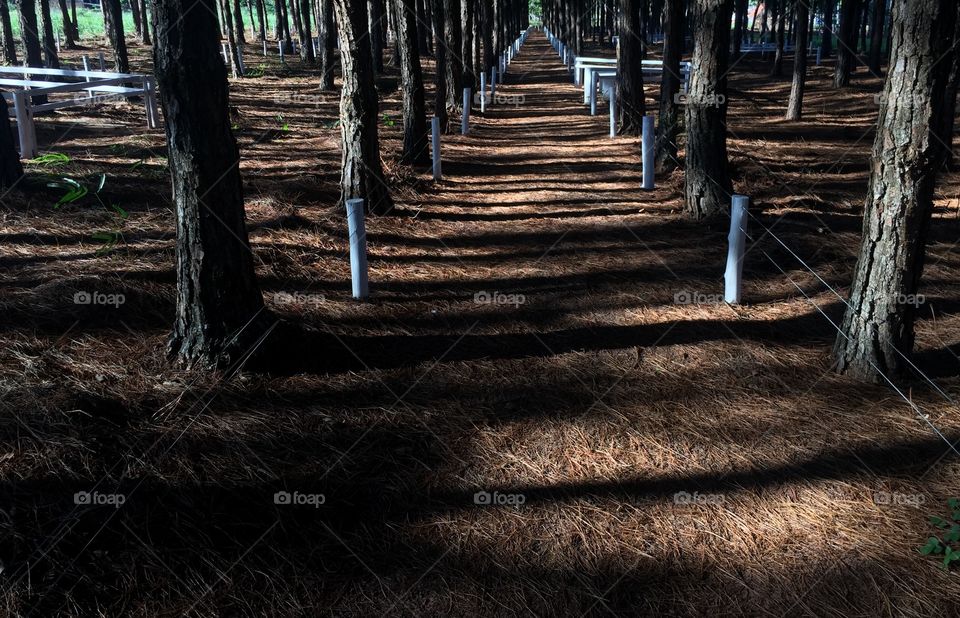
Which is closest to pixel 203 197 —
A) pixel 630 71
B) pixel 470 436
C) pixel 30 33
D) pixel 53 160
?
pixel 470 436

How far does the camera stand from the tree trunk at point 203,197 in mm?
4504

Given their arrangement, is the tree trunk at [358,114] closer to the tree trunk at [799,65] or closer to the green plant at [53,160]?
the green plant at [53,160]

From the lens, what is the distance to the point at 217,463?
3900mm

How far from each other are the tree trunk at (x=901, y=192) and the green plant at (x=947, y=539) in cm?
150

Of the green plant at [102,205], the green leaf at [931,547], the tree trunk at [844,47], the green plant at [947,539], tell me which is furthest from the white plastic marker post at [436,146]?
the tree trunk at [844,47]

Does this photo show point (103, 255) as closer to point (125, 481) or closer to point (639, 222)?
point (125, 481)

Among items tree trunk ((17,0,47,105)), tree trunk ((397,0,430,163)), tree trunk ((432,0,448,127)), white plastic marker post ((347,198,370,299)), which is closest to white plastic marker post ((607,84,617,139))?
tree trunk ((432,0,448,127))

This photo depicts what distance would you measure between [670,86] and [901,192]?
7581mm

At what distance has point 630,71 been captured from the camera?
16000mm

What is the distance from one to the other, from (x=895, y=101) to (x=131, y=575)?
4907mm

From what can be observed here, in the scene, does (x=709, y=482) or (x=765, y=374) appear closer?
(x=709, y=482)

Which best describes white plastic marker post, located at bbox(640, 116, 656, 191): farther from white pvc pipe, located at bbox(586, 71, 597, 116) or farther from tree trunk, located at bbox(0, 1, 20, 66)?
tree trunk, located at bbox(0, 1, 20, 66)

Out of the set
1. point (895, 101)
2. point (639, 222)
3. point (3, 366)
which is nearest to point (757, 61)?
point (639, 222)

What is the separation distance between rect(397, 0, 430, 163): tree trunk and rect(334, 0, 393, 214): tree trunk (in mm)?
3074
